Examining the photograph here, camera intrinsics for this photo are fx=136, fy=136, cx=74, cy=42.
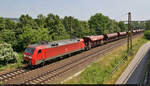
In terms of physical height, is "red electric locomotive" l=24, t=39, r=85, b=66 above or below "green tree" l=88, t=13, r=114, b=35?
below

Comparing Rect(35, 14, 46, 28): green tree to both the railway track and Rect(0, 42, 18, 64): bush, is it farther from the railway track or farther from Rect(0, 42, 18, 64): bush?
the railway track

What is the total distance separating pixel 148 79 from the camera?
19812mm

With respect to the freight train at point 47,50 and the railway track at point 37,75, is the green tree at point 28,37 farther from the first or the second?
the railway track at point 37,75

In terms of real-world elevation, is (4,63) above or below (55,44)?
below

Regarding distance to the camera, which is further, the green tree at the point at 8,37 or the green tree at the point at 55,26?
the green tree at the point at 55,26

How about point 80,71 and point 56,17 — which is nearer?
point 80,71

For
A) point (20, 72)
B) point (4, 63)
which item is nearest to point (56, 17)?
point (4, 63)

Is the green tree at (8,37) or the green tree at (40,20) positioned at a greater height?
the green tree at (40,20)

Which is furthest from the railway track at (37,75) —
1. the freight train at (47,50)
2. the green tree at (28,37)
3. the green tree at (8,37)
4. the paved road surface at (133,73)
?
the green tree at (8,37)

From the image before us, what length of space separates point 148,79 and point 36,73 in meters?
16.3

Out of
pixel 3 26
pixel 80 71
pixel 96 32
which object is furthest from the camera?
pixel 96 32

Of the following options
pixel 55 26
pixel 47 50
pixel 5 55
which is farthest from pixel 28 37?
pixel 55 26

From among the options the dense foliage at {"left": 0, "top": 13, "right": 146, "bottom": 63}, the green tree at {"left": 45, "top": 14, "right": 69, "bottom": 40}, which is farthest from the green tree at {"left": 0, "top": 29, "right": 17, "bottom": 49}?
the green tree at {"left": 45, "top": 14, "right": 69, "bottom": 40}

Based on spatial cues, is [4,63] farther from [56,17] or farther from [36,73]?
[56,17]
